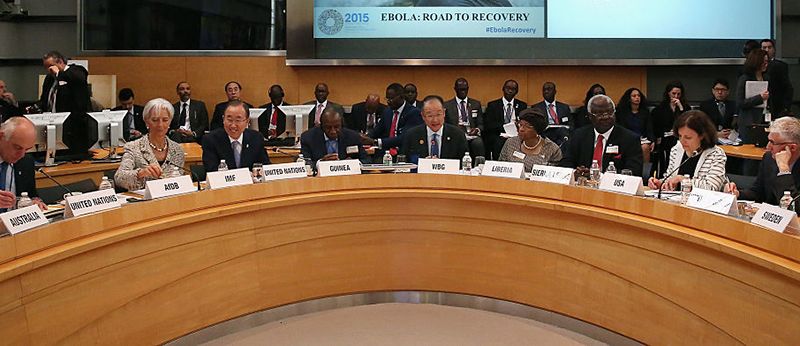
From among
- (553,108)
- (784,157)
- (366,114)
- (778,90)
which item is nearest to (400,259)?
(784,157)

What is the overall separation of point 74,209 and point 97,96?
6299 millimetres

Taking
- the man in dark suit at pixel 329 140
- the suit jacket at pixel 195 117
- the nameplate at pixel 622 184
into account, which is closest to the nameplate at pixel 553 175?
the nameplate at pixel 622 184

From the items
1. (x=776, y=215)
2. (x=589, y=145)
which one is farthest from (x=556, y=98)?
(x=776, y=215)

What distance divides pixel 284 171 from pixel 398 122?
3558 mm

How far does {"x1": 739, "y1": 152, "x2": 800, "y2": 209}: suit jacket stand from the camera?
3.94 metres

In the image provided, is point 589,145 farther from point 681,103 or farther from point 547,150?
point 681,103

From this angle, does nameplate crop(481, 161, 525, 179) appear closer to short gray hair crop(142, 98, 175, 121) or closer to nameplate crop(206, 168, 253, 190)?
nameplate crop(206, 168, 253, 190)

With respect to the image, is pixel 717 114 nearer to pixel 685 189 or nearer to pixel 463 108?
pixel 463 108

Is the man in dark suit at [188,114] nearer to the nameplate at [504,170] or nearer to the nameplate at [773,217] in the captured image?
the nameplate at [504,170]

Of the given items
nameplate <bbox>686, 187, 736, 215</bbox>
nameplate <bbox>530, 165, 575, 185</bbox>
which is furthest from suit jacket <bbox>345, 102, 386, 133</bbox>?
nameplate <bbox>686, 187, 736, 215</bbox>

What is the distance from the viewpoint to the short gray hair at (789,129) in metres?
3.98

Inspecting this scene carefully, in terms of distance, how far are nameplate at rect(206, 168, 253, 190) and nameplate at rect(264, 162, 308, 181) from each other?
0.11 meters

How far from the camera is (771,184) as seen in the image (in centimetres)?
414

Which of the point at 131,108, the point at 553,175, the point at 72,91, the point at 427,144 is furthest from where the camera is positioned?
the point at 131,108
